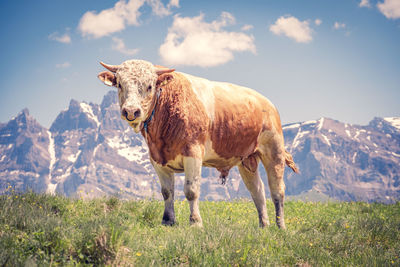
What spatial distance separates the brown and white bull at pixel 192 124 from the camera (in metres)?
7.17

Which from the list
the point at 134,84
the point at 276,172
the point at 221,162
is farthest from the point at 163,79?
the point at 276,172

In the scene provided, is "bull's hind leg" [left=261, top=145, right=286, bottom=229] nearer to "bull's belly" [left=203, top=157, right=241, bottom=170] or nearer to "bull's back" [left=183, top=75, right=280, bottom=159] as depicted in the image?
"bull's back" [left=183, top=75, right=280, bottom=159]

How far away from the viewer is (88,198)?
9750mm

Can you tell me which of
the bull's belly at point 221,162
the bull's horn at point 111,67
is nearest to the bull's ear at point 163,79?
the bull's horn at point 111,67

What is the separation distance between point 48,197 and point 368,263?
701 centimetres

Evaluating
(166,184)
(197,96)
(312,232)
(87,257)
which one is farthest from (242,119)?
(87,257)

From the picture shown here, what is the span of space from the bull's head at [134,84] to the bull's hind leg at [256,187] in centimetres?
336

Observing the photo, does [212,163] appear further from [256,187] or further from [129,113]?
[129,113]

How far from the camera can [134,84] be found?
23.1 ft

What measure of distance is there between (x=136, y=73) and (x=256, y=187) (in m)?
4.50

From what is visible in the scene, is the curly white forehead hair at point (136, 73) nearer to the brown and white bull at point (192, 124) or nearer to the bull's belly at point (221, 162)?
the brown and white bull at point (192, 124)

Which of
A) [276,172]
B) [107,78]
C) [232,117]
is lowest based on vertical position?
[276,172]

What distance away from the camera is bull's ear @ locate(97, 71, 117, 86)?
7406 millimetres

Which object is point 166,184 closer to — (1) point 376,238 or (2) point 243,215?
(2) point 243,215
